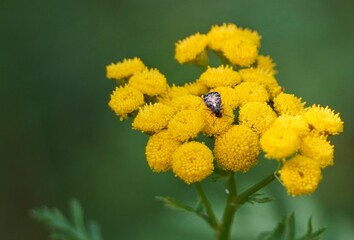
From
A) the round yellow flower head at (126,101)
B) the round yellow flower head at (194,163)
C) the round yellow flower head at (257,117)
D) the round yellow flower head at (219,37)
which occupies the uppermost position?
the round yellow flower head at (219,37)

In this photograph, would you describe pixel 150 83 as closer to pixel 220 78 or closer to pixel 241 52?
pixel 220 78

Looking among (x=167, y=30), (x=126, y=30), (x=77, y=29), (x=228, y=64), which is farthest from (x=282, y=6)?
(x=228, y=64)

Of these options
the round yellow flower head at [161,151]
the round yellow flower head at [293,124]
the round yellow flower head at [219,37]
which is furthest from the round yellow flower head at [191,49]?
the round yellow flower head at [293,124]

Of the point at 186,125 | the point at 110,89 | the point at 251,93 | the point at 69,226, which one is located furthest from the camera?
the point at 110,89

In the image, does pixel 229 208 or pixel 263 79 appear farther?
pixel 263 79

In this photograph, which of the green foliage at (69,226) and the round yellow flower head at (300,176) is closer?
the round yellow flower head at (300,176)

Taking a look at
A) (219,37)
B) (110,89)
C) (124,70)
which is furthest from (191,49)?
(110,89)

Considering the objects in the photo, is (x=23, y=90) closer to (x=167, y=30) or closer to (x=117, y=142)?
(x=117, y=142)

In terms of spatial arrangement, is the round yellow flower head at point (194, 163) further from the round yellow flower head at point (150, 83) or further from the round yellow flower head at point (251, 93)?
the round yellow flower head at point (150, 83)
